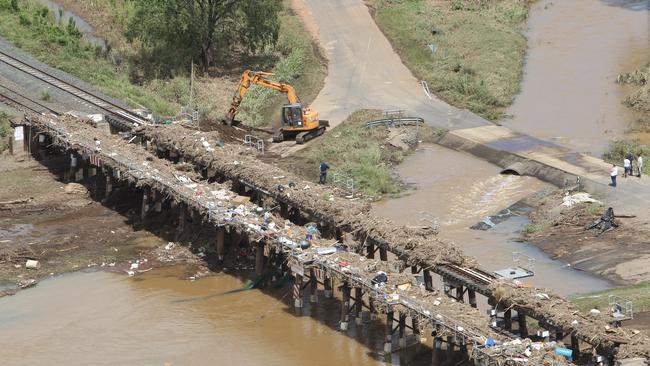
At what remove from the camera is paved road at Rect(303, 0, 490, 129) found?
59.5 metres

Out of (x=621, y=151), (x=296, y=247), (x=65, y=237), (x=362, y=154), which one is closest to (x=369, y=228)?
(x=296, y=247)

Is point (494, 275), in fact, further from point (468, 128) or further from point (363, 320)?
point (468, 128)

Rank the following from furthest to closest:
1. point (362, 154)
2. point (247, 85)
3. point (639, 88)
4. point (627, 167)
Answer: point (639, 88) → point (247, 85) → point (362, 154) → point (627, 167)

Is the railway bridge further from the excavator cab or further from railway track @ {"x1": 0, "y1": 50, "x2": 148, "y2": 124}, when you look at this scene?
the excavator cab

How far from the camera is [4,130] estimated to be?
55062 mm

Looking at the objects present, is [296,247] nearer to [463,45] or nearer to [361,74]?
[361,74]

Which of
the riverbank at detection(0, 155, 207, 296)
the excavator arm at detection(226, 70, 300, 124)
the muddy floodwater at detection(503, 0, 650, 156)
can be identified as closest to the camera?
the riverbank at detection(0, 155, 207, 296)

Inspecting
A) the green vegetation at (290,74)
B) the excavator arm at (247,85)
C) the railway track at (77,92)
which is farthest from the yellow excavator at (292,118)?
the railway track at (77,92)

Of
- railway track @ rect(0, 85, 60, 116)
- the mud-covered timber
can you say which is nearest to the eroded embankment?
the mud-covered timber

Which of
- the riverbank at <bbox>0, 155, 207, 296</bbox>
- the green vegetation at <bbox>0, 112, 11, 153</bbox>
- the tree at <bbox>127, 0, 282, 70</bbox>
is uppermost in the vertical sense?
the tree at <bbox>127, 0, 282, 70</bbox>

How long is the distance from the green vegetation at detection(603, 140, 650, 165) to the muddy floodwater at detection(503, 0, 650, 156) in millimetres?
1004

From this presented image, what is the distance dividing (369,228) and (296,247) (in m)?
2.37

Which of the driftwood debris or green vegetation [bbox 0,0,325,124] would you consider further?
green vegetation [bbox 0,0,325,124]

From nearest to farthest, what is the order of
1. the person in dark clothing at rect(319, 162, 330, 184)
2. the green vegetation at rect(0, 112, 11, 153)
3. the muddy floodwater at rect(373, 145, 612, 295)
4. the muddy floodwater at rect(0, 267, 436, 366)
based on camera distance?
the muddy floodwater at rect(0, 267, 436, 366) → the muddy floodwater at rect(373, 145, 612, 295) → the person in dark clothing at rect(319, 162, 330, 184) → the green vegetation at rect(0, 112, 11, 153)
